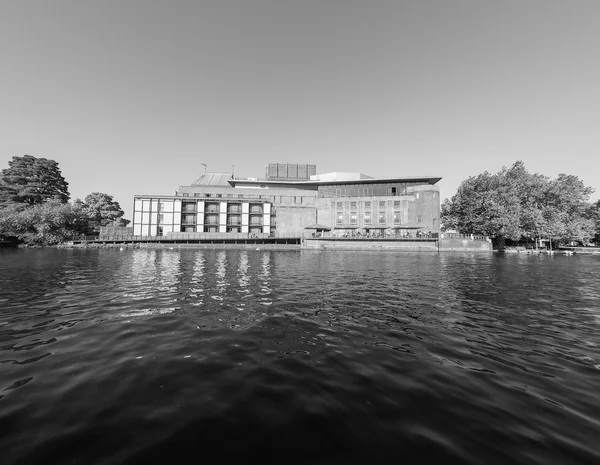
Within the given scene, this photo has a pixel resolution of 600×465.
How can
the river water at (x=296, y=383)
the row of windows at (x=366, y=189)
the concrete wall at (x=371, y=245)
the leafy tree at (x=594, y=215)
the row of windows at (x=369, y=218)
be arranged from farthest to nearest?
1. the row of windows at (x=366, y=189)
2. the row of windows at (x=369, y=218)
3. the leafy tree at (x=594, y=215)
4. the concrete wall at (x=371, y=245)
5. the river water at (x=296, y=383)

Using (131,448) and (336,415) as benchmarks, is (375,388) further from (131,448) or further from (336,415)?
(131,448)

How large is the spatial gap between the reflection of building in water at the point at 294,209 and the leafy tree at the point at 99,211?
16.9 meters

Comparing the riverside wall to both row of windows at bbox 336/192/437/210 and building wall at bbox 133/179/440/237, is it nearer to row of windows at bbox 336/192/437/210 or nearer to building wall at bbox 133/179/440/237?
building wall at bbox 133/179/440/237

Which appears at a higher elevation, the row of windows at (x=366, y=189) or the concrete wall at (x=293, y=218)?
the row of windows at (x=366, y=189)

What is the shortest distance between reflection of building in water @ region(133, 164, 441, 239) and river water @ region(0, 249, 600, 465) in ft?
172

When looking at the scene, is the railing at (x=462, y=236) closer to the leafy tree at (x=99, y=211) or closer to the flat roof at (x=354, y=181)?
the flat roof at (x=354, y=181)

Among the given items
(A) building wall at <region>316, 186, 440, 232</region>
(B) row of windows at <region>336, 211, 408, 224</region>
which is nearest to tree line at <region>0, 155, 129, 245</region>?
(A) building wall at <region>316, 186, 440, 232</region>

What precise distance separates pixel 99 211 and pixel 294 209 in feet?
189

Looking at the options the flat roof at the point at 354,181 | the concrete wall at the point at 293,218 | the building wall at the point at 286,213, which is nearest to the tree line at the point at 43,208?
the building wall at the point at 286,213

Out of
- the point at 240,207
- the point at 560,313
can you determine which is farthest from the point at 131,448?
the point at 240,207

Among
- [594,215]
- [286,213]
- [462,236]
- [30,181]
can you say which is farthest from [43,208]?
[594,215]

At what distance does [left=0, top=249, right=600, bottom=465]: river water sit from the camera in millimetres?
3746

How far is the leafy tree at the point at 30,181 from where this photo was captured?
6600 cm

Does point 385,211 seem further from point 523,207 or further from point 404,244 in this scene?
point 523,207
